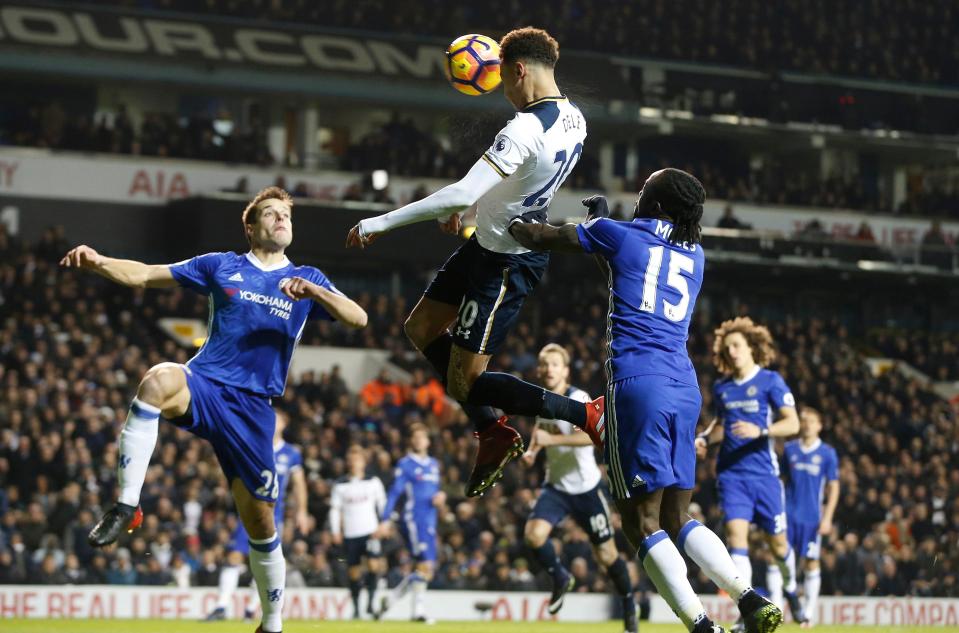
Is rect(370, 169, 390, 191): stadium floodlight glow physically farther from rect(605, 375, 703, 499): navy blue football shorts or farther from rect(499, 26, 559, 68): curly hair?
rect(605, 375, 703, 499): navy blue football shorts

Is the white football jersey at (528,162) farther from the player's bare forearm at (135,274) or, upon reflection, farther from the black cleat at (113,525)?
the black cleat at (113,525)

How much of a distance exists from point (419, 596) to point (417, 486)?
1.72 meters

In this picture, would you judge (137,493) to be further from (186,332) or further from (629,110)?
(629,110)

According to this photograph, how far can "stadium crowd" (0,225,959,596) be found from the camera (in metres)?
17.3

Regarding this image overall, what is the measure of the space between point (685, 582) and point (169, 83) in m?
26.9

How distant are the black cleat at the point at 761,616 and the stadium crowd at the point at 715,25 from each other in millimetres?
28013

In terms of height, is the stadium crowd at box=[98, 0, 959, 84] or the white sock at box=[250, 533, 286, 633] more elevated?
the stadium crowd at box=[98, 0, 959, 84]

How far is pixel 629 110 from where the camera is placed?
35656 mm

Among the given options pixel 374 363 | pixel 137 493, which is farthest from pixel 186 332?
pixel 137 493

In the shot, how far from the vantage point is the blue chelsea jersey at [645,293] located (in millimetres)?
7492

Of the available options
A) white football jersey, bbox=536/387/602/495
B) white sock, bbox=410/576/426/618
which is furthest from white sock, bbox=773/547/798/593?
white sock, bbox=410/576/426/618

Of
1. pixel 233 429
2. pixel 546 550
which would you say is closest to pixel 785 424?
pixel 546 550

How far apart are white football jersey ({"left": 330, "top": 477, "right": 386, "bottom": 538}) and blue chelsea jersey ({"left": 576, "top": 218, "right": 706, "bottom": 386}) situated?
9.57m

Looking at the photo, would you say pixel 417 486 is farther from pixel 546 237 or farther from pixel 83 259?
pixel 546 237
